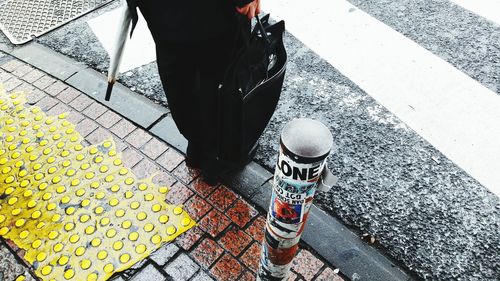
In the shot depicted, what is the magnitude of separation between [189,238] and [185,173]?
0.52 metres

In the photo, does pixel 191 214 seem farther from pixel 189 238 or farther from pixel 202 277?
pixel 202 277

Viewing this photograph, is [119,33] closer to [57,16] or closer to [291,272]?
[291,272]

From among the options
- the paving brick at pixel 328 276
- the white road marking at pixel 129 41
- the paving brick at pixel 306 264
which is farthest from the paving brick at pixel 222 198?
the white road marking at pixel 129 41

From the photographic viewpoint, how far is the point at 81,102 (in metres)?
3.50

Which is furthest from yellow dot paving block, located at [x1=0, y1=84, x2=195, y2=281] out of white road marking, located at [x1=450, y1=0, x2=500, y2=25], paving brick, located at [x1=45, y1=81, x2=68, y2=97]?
white road marking, located at [x1=450, y1=0, x2=500, y2=25]

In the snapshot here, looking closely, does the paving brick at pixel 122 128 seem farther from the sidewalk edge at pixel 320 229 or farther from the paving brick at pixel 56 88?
the paving brick at pixel 56 88

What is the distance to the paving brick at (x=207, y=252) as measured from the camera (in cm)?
251

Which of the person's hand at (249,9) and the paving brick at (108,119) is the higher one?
the person's hand at (249,9)

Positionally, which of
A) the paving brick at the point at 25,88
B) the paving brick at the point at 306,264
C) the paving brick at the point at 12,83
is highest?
the paving brick at the point at 306,264

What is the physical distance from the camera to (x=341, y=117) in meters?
3.37

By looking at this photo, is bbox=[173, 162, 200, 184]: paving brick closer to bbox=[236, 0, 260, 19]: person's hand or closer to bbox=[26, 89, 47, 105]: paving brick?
bbox=[236, 0, 260, 19]: person's hand

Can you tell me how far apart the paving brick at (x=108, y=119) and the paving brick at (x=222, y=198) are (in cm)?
108

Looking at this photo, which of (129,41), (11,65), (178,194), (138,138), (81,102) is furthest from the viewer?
(129,41)

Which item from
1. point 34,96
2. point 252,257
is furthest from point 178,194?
point 34,96
